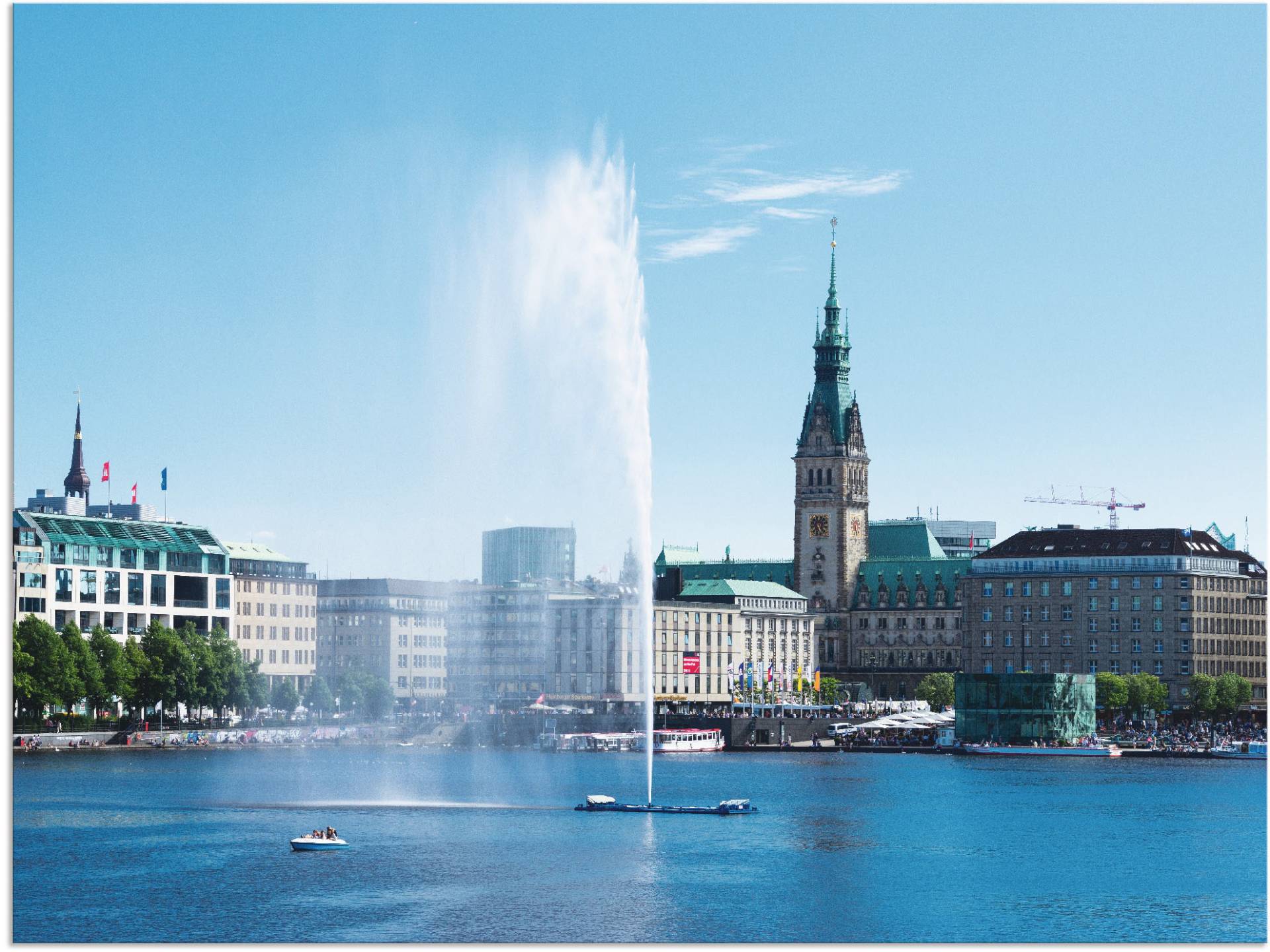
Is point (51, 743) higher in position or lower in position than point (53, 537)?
lower

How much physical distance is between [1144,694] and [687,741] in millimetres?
39718

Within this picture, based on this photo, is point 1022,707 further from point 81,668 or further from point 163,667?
point 81,668

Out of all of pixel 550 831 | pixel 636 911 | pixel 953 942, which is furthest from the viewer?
pixel 550 831

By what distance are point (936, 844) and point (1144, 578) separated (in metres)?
117

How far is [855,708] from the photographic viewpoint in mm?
191625

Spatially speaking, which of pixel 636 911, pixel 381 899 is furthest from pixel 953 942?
pixel 381 899

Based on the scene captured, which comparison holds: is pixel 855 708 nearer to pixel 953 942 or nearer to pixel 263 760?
pixel 263 760

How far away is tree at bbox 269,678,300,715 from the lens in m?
156

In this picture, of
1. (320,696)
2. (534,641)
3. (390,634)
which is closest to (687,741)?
(320,696)

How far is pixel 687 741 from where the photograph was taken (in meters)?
160

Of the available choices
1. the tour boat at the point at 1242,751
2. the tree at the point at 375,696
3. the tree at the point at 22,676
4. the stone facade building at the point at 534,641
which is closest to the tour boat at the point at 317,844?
the stone facade building at the point at 534,641

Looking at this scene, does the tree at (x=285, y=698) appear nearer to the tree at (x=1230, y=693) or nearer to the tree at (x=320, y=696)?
the tree at (x=320, y=696)

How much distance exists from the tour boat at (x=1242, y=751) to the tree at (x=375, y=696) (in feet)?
186

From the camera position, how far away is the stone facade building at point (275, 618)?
171250 millimetres
